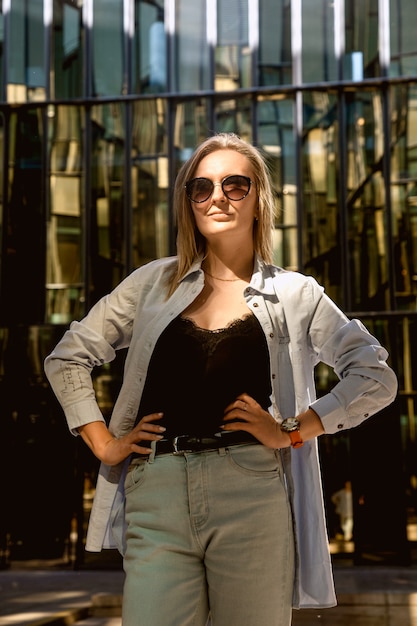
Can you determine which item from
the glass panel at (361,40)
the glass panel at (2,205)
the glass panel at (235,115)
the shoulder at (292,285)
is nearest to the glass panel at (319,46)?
the glass panel at (361,40)

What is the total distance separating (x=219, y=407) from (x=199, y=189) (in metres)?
0.61

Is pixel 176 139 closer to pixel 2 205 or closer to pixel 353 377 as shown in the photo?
pixel 2 205

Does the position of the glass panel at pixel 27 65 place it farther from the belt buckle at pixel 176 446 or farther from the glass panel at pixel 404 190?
the belt buckle at pixel 176 446

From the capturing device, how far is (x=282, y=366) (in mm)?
2377

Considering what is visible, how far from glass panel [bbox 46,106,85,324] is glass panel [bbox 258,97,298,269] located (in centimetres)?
243

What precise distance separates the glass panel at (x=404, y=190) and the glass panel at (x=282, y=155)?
1267mm

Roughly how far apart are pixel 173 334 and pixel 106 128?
985 centimetres

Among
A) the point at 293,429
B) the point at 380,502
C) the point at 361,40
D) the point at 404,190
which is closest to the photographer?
the point at 293,429

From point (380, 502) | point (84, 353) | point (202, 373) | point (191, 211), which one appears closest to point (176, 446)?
point (202, 373)

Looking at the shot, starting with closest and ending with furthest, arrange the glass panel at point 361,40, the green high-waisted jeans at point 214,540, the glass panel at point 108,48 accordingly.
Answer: the green high-waisted jeans at point 214,540, the glass panel at point 361,40, the glass panel at point 108,48

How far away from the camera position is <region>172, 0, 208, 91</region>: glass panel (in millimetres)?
11664

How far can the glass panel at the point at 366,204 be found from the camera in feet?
36.9

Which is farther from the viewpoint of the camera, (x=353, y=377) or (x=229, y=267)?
(x=229, y=267)

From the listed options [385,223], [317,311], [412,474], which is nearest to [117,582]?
[412,474]
